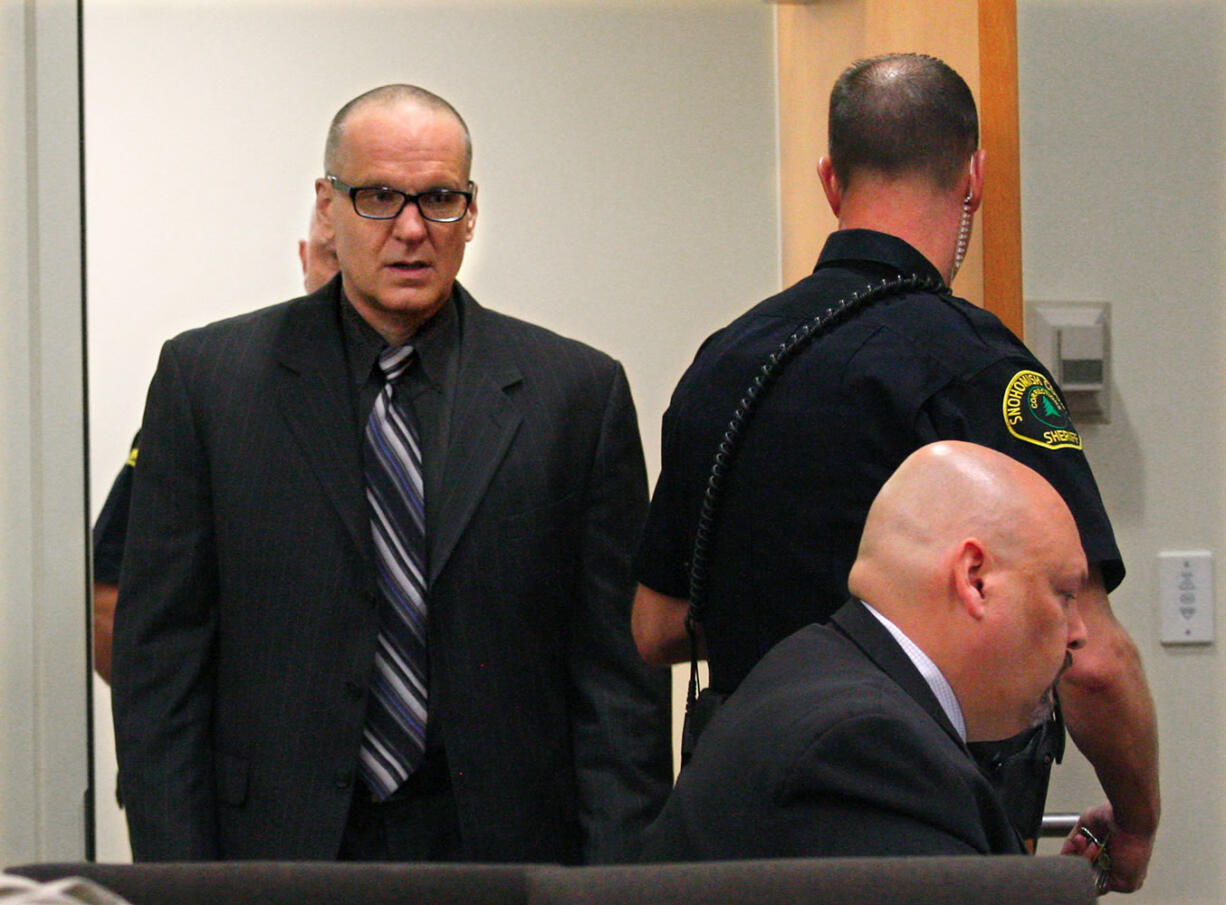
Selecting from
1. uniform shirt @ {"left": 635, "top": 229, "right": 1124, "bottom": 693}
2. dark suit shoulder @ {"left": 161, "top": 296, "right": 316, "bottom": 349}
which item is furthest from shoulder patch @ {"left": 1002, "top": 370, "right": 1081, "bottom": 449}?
dark suit shoulder @ {"left": 161, "top": 296, "right": 316, "bottom": 349}

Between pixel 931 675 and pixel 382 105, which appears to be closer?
pixel 931 675

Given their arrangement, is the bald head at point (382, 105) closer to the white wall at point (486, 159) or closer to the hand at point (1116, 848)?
the hand at point (1116, 848)

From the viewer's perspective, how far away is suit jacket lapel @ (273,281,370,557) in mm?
1855

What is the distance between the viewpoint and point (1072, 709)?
1696 mm

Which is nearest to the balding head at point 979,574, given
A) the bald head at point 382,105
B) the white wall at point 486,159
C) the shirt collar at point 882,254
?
the shirt collar at point 882,254

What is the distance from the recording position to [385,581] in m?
1.87

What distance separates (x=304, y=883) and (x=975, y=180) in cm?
143

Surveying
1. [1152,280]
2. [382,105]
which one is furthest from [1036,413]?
[1152,280]

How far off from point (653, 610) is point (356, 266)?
57cm

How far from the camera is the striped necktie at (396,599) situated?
1838 millimetres

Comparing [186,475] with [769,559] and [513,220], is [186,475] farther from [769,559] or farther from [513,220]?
[513,220]

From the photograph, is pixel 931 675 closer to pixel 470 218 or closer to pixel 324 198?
pixel 470 218

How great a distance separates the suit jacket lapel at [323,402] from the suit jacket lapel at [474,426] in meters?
0.10

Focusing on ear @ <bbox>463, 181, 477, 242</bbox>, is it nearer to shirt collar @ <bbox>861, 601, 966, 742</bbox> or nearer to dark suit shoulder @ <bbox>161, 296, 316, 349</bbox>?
dark suit shoulder @ <bbox>161, 296, 316, 349</bbox>
